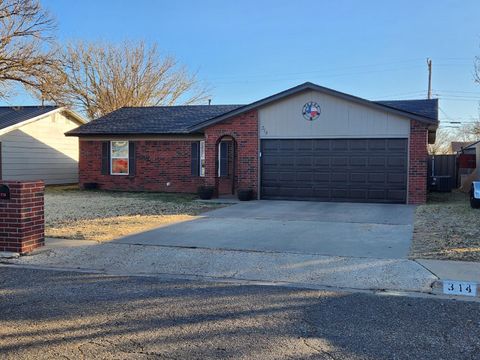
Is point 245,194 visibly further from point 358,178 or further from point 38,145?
point 38,145

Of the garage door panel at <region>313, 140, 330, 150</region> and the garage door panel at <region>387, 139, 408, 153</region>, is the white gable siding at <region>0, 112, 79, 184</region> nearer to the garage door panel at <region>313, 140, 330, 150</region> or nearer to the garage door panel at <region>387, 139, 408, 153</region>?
the garage door panel at <region>313, 140, 330, 150</region>

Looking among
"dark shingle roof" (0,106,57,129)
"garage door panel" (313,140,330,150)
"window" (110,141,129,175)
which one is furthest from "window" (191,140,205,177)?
"dark shingle roof" (0,106,57,129)

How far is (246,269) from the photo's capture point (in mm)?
6969

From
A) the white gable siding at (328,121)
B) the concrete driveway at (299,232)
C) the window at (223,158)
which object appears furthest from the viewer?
the window at (223,158)

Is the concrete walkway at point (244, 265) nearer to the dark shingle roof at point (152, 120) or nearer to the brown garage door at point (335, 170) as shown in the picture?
the brown garage door at point (335, 170)

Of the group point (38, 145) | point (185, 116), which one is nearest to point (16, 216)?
point (185, 116)

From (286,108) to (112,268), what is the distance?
11392 millimetres

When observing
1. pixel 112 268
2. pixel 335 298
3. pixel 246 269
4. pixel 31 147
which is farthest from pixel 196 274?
pixel 31 147

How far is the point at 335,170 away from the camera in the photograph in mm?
16609

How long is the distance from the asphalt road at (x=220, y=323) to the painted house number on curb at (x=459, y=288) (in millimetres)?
421

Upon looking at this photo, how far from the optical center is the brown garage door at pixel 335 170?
15992 mm

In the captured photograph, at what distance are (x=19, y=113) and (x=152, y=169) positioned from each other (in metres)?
8.90

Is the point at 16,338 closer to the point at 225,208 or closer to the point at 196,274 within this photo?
the point at 196,274

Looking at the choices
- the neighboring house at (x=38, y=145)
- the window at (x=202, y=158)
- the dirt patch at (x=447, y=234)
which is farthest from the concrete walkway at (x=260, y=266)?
the neighboring house at (x=38, y=145)
